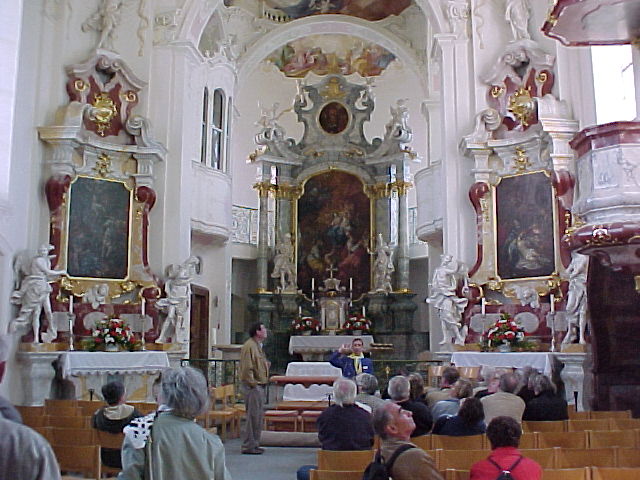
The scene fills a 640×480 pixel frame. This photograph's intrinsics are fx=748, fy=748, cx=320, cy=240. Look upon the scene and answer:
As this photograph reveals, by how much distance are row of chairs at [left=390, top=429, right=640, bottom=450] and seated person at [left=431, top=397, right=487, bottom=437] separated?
102 millimetres

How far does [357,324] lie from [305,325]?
4.38ft

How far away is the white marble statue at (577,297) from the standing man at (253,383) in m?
Answer: 4.70

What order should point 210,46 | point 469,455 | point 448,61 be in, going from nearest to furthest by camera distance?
point 469,455
point 448,61
point 210,46

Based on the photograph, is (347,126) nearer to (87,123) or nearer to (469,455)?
(87,123)

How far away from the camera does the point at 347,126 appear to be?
68.9 ft

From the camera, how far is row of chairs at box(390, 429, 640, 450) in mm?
4893

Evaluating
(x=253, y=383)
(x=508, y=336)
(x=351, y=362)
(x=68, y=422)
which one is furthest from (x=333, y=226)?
(x=68, y=422)

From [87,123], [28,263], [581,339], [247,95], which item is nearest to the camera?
[581,339]

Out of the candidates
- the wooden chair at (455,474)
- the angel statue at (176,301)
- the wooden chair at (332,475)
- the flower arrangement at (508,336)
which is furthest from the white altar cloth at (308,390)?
the wooden chair at (455,474)

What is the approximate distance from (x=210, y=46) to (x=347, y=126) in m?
4.74

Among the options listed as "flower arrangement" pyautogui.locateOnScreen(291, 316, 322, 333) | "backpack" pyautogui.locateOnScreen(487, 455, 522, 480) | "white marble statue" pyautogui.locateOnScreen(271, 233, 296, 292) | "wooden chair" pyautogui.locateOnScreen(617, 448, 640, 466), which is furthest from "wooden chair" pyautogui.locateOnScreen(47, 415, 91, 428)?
"white marble statue" pyautogui.locateOnScreen(271, 233, 296, 292)

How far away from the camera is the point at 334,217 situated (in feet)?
68.8

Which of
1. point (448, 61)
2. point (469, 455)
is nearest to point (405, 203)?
point (448, 61)

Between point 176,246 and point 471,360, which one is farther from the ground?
point 176,246
